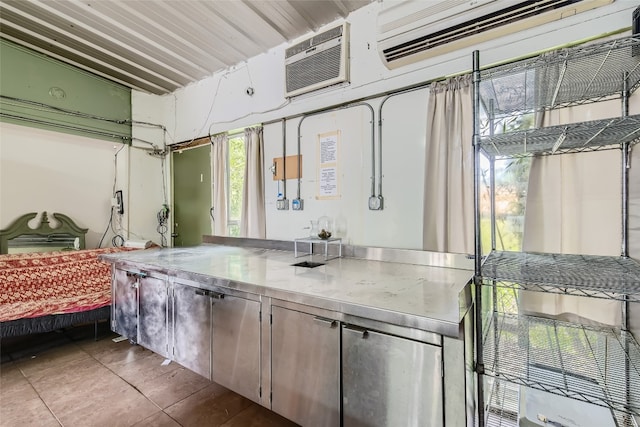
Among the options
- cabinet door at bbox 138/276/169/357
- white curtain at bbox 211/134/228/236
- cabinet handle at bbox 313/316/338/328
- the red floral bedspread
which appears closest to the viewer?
cabinet handle at bbox 313/316/338/328

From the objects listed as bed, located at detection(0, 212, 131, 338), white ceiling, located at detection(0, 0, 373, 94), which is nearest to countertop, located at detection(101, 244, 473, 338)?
bed, located at detection(0, 212, 131, 338)

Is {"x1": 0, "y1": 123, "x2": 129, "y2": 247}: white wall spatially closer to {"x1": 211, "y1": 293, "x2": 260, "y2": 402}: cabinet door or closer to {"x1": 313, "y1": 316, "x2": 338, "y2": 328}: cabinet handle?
{"x1": 211, "y1": 293, "x2": 260, "y2": 402}: cabinet door

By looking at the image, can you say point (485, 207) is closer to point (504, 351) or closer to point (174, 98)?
point (504, 351)

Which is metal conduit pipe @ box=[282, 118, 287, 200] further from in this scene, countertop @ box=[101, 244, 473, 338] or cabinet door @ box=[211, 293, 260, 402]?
cabinet door @ box=[211, 293, 260, 402]

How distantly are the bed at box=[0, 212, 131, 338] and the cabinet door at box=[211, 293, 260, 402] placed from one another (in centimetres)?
171

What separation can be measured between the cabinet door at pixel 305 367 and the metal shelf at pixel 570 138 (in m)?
1.09

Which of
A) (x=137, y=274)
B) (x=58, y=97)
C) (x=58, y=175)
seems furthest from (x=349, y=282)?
(x=58, y=97)

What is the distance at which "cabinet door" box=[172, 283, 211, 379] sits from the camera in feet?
5.97

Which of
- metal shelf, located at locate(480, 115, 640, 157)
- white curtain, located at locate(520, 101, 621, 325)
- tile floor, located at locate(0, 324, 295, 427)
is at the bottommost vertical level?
tile floor, located at locate(0, 324, 295, 427)

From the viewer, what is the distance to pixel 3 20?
2650mm

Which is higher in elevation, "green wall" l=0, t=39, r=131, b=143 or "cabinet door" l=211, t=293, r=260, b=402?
"green wall" l=0, t=39, r=131, b=143

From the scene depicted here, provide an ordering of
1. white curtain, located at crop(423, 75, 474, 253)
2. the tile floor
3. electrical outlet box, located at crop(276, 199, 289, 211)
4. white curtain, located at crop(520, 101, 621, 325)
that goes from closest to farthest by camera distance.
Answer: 1. white curtain, located at crop(520, 101, 621, 325)
2. the tile floor
3. white curtain, located at crop(423, 75, 474, 253)
4. electrical outlet box, located at crop(276, 199, 289, 211)

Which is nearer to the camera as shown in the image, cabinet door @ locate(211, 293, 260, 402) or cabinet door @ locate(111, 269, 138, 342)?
cabinet door @ locate(211, 293, 260, 402)

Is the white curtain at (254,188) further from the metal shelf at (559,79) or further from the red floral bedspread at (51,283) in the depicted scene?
the metal shelf at (559,79)
